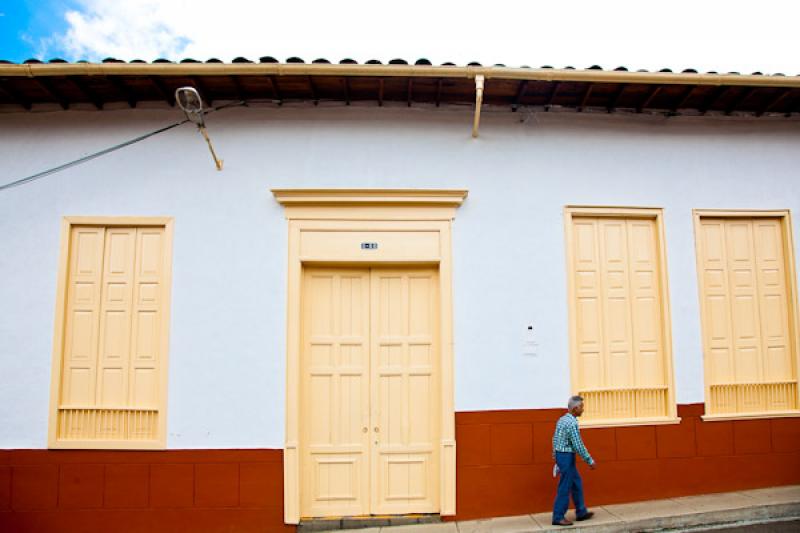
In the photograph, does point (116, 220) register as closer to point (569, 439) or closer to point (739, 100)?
point (569, 439)

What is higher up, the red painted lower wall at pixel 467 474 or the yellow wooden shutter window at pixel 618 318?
the yellow wooden shutter window at pixel 618 318

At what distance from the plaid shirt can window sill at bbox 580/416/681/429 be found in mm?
637

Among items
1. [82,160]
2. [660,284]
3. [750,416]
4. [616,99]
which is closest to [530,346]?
[660,284]

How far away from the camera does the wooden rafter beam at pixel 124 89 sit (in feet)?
17.7

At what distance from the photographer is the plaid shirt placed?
502 cm

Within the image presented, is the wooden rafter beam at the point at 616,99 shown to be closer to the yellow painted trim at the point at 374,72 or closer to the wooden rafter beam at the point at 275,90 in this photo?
the yellow painted trim at the point at 374,72

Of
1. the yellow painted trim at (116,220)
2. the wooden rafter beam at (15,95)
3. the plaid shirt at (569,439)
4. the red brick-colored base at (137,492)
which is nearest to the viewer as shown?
the plaid shirt at (569,439)

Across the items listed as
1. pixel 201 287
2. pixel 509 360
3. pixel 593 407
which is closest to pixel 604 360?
pixel 593 407

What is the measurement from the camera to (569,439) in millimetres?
5062

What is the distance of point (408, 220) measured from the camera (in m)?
5.72

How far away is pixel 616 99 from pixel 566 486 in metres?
4.13

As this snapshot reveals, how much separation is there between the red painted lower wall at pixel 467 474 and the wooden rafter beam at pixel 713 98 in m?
3.38

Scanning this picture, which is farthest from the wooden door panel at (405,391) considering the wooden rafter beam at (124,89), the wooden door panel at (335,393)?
the wooden rafter beam at (124,89)

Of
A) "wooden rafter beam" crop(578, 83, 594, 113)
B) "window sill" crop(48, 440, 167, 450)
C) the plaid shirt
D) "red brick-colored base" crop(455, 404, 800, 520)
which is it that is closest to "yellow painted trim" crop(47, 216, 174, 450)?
"window sill" crop(48, 440, 167, 450)
